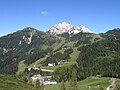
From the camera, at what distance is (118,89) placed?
141500mm

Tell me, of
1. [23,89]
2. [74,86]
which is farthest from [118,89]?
[23,89]

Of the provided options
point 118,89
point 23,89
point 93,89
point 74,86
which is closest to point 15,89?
point 23,89

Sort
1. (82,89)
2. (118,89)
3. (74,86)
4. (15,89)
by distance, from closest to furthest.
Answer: (118,89) → (15,89) → (74,86) → (82,89)

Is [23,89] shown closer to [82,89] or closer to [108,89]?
[82,89]

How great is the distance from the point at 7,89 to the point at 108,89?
79.3m

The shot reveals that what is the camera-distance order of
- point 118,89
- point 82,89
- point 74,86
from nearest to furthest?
point 118,89, point 74,86, point 82,89

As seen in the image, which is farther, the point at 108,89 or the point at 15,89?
the point at 108,89

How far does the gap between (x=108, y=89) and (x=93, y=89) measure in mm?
10209

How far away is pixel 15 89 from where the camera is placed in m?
152

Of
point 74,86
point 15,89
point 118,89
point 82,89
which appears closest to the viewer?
point 118,89

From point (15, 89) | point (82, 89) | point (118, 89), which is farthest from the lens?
point (82, 89)

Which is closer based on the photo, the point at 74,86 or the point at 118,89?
the point at 118,89

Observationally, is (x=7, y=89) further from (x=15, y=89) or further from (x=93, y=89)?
(x=93, y=89)

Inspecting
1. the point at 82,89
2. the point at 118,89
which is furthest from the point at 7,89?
the point at 82,89
